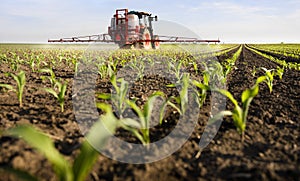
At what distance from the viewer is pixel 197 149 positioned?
2.04 m

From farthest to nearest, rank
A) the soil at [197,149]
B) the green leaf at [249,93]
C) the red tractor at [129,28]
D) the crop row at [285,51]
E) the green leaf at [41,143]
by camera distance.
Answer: the red tractor at [129,28]
the crop row at [285,51]
the green leaf at [249,93]
the soil at [197,149]
the green leaf at [41,143]

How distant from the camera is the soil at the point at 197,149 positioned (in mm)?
1616

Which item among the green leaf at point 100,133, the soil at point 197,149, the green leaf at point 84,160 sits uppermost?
the green leaf at point 100,133

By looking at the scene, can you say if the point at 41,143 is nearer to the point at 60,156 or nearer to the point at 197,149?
the point at 60,156

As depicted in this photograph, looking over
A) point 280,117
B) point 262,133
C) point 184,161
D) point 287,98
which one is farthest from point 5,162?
point 287,98

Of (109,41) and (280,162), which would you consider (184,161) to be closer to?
(280,162)

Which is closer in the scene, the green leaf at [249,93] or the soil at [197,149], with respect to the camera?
the soil at [197,149]

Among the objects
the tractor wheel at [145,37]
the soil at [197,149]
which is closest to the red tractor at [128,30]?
the tractor wheel at [145,37]

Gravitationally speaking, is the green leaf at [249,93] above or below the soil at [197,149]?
above

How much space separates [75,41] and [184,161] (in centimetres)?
1671

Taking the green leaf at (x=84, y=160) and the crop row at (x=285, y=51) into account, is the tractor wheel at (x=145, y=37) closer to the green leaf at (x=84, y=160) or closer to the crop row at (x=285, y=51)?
the crop row at (x=285, y=51)

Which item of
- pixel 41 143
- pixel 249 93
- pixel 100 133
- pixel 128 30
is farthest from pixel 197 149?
pixel 128 30

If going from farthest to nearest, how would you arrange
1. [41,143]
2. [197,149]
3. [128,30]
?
[128,30]
[197,149]
[41,143]

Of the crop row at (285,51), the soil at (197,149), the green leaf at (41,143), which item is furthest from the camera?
the crop row at (285,51)
